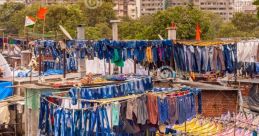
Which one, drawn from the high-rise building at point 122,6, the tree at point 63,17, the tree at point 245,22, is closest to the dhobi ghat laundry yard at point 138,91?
the tree at point 63,17

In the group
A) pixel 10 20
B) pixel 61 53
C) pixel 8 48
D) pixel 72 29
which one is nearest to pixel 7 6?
pixel 10 20

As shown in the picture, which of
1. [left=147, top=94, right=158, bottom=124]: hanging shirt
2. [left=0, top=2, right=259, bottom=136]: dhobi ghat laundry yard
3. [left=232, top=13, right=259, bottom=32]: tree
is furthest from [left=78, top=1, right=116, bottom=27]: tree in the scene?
[left=147, top=94, right=158, bottom=124]: hanging shirt

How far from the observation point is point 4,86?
13.2 meters

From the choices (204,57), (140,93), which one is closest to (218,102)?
(204,57)

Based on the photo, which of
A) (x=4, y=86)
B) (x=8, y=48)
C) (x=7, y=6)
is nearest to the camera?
(x=4, y=86)

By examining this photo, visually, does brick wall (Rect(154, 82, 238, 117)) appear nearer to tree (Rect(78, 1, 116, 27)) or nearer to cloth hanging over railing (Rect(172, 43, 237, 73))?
cloth hanging over railing (Rect(172, 43, 237, 73))

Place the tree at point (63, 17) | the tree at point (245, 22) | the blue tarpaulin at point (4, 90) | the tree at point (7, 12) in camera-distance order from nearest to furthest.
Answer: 1. the blue tarpaulin at point (4, 90)
2. the tree at point (63, 17)
3. the tree at point (245, 22)
4. the tree at point (7, 12)

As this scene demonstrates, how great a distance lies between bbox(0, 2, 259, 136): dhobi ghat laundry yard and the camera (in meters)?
9.44

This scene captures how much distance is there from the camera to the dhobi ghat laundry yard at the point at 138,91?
944 cm

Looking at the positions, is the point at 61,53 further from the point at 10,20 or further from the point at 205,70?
the point at 10,20

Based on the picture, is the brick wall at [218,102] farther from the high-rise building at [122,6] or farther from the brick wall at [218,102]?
the high-rise building at [122,6]

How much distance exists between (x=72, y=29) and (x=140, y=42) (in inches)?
1187

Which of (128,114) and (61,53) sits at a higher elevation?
(61,53)

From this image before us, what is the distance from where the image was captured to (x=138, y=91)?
10742 millimetres
